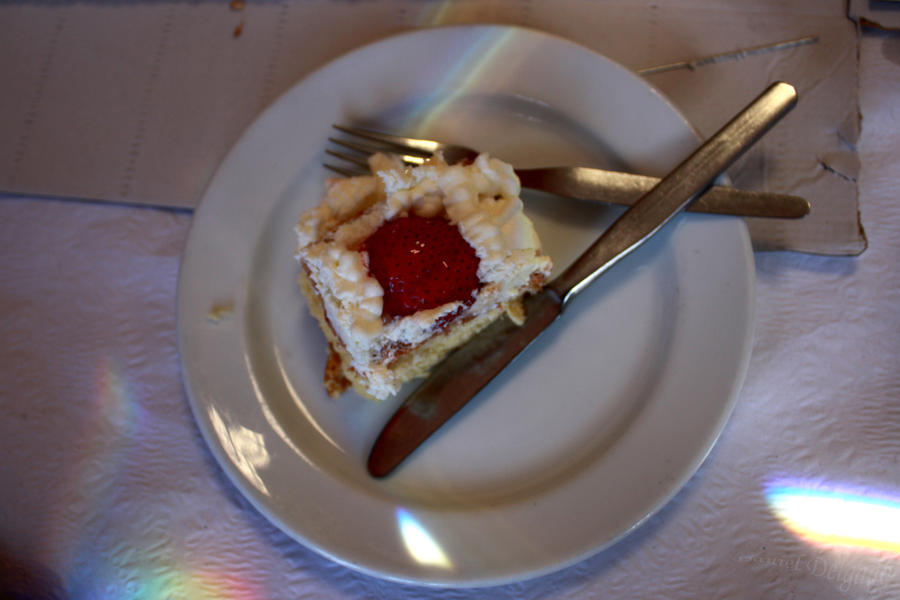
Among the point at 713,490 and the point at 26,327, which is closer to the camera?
the point at 713,490

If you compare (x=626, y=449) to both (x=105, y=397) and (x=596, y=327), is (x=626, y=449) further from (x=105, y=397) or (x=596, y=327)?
(x=105, y=397)

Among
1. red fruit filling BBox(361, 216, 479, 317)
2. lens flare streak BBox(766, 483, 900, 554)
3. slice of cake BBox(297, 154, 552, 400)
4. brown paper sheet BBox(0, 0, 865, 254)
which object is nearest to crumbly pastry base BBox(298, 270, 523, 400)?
slice of cake BBox(297, 154, 552, 400)

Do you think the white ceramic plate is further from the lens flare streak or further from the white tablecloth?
the lens flare streak

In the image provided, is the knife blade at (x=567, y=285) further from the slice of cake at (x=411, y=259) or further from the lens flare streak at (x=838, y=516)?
the lens flare streak at (x=838, y=516)

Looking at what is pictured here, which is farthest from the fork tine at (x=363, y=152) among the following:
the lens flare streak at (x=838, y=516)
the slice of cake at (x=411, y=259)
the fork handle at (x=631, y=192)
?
the lens flare streak at (x=838, y=516)

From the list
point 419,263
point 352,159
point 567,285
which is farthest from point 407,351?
point 352,159

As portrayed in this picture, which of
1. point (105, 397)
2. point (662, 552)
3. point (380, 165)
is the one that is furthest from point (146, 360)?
point (662, 552)
